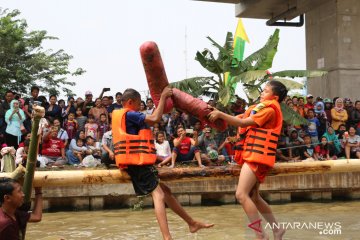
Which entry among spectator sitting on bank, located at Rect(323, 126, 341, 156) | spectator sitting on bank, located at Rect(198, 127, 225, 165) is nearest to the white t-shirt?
spectator sitting on bank, located at Rect(198, 127, 225, 165)

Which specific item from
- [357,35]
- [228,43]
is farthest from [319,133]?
[357,35]

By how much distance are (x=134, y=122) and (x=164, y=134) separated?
23.3ft

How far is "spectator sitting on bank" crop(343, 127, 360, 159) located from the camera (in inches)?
509

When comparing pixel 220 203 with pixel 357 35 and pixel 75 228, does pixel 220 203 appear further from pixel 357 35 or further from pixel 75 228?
pixel 357 35

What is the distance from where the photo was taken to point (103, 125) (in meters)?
12.4

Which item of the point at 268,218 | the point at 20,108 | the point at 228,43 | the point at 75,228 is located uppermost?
the point at 228,43

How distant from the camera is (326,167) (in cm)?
595

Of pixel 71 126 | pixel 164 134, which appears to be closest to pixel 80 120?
pixel 71 126

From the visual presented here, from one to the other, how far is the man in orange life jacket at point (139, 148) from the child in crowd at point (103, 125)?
707cm

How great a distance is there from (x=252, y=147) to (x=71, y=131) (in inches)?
301

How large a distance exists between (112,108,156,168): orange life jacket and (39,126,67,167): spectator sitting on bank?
6.62 meters

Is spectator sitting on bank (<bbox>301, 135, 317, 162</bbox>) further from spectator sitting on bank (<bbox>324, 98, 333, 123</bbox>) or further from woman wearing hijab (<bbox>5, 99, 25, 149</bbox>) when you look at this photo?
woman wearing hijab (<bbox>5, 99, 25, 149</bbox>)

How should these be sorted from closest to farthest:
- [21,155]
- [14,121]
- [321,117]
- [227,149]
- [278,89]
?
1. [278,89]
2. [21,155]
3. [14,121]
4. [227,149]
5. [321,117]

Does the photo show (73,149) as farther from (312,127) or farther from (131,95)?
(131,95)
